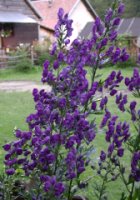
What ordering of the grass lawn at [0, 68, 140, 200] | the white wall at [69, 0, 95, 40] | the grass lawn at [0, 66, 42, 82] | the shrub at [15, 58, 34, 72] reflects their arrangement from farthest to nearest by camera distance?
the white wall at [69, 0, 95, 40], the shrub at [15, 58, 34, 72], the grass lawn at [0, 66, 42, 82], the grass lawn at [0, 68, 140, 200]

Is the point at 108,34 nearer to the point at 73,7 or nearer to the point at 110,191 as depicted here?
the point at 110,191

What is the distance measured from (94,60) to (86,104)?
14.8 inches

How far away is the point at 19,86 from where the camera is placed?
1531 cm

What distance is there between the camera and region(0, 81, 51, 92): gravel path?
47.6ft

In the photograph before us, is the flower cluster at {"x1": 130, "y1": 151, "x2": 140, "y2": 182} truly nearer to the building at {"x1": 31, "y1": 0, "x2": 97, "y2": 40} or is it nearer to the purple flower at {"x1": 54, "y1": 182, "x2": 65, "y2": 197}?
the purple flower at {"x1": 54, "y1": 182, "x2": 65, "y2": 197}

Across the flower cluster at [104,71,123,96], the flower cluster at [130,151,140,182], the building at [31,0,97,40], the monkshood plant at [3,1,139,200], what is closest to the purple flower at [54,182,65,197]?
the monkshood plant at [3,1,139,200]

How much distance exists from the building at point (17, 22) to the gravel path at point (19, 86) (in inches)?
383

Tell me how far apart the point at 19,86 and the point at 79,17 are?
26039 mm

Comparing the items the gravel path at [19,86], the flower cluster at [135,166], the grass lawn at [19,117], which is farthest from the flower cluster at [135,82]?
the gravel path at [19,86]

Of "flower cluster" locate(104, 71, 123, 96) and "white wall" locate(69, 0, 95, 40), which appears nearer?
"flower cluster" locate(104, 71, 123, 96)

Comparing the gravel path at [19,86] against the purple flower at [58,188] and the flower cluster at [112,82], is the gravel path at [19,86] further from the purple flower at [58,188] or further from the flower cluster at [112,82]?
the purple flower at [58,188]

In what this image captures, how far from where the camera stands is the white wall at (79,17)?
39062 mm

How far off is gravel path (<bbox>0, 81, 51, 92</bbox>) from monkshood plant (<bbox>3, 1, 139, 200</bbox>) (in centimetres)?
1133

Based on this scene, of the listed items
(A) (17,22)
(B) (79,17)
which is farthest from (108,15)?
(B) (79,17)
